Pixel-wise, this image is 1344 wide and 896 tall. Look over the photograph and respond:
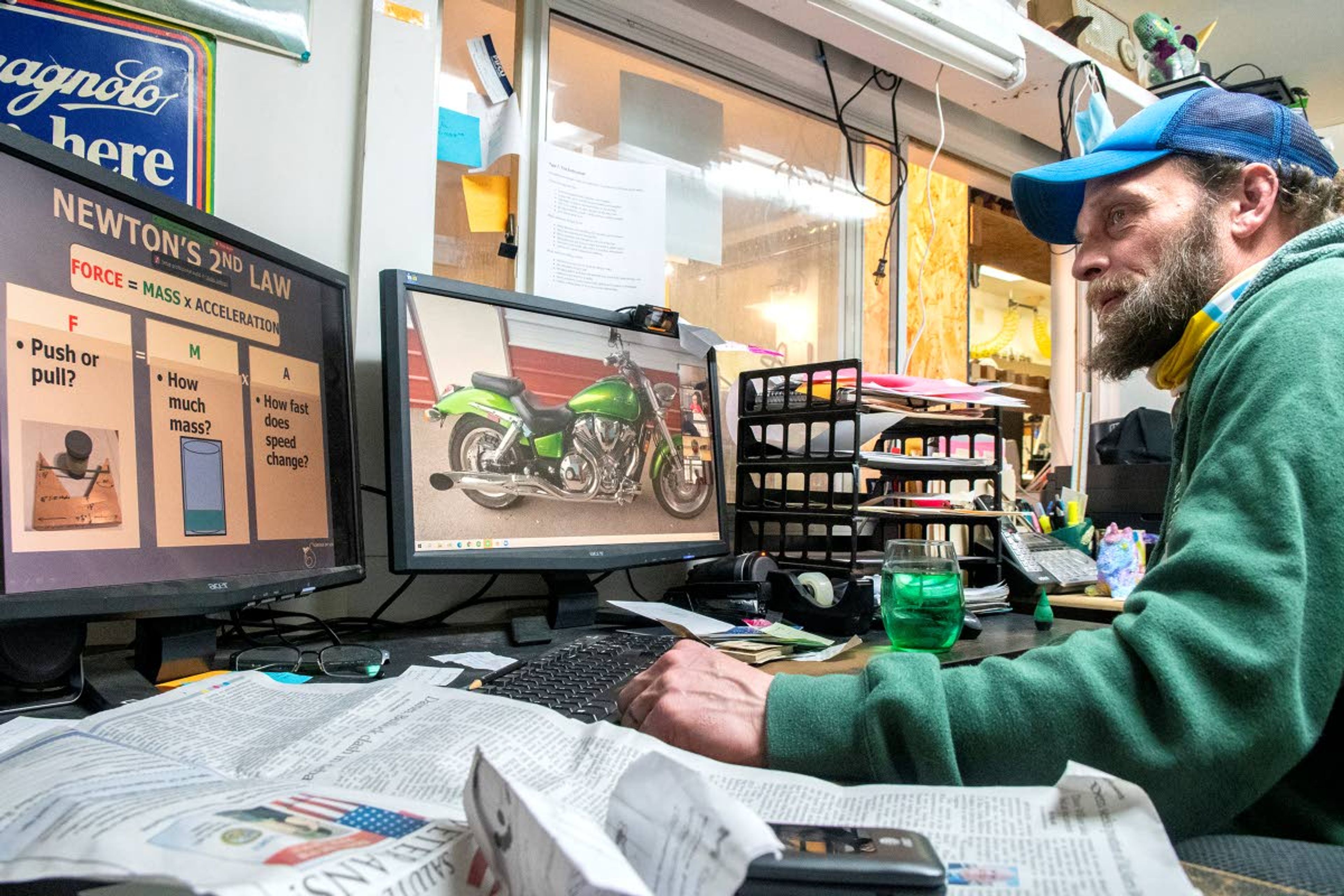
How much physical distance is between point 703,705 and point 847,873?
274mm

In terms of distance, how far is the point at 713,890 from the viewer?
0.34 metres

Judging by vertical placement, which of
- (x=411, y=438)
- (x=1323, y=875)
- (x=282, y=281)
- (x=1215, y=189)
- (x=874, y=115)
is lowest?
(x=1323, y=875)

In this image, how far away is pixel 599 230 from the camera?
1.51 m

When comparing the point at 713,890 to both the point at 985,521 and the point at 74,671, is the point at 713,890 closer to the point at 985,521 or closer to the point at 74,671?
the point at 74,671

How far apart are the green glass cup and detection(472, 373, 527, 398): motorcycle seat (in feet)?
1.85

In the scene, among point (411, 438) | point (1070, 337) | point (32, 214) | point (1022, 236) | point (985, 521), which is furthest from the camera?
point (1022, 236)

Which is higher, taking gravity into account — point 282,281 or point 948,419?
point 282,281

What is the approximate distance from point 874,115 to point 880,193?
0.19m

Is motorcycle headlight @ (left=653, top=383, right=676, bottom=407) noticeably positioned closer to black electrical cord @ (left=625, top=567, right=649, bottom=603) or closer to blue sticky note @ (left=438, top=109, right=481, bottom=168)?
black electrical cord @ (left=625, top=567, right=649, bottom=603)

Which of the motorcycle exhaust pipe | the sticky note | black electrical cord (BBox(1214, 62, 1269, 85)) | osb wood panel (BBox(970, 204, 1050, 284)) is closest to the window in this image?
the sticky note

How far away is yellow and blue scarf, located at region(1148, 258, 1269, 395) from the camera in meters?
0.93

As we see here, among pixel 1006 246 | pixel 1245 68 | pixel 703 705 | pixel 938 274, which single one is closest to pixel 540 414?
pixel 703 705

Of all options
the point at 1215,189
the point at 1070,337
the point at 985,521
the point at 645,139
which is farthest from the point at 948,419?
the point at 1070,337

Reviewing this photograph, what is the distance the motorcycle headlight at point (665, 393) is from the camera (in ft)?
4.49
